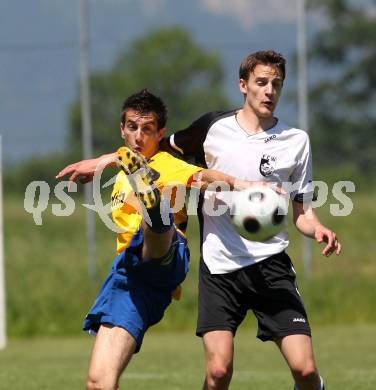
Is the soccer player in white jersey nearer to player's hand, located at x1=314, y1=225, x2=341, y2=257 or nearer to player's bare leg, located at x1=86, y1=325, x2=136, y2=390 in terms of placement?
player's hand, located at x1=314, y1=225, x2=341, y2=257

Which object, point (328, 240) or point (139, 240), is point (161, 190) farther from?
point (328, 240)

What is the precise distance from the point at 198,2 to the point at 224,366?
72.9ft

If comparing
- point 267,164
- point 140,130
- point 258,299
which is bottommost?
point 258,299

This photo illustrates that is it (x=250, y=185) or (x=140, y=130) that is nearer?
(x=250, y=185)

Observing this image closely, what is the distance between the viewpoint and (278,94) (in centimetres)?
607

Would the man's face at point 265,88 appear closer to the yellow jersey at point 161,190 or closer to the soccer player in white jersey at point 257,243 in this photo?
the soccer player in white jersey at point 257,243

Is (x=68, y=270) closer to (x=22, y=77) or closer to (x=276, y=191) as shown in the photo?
(x=22, y=77)

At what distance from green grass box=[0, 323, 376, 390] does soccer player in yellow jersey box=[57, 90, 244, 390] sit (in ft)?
8.24

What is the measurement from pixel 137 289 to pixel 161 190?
537mm

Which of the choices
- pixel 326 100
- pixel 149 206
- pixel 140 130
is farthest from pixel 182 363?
pixel 326 100

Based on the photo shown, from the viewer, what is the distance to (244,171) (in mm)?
6035

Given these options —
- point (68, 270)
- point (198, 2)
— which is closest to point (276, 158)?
point (68, 270)

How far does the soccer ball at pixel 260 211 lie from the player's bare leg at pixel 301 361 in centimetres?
57

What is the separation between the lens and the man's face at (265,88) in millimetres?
6000
